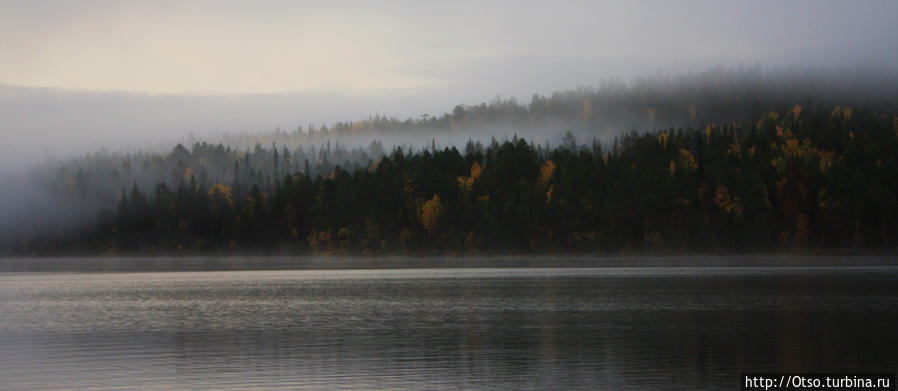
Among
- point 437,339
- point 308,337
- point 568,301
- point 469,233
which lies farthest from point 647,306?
point 469,233

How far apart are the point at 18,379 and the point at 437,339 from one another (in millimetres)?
18079

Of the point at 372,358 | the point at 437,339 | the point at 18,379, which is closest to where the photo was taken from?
the point at 18,379

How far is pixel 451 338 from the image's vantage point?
42.0m

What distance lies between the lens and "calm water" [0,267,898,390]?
30.7m

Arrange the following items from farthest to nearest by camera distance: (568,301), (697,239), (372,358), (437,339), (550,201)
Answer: (550,201) < (697,239) < (568,301) < (437,339) < (372,358)

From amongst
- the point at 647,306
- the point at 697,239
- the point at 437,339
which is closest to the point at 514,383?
the point at 437,339

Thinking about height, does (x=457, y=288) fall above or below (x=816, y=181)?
below

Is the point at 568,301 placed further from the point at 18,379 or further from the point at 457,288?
the point at 18,379

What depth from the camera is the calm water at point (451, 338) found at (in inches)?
1209

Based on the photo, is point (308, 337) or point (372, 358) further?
point (308, 337)

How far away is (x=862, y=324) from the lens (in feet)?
145

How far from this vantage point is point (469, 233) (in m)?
198

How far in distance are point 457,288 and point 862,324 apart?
44.6 meters

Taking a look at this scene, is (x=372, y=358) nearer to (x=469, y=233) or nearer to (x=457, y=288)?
(x=457, y=288)
